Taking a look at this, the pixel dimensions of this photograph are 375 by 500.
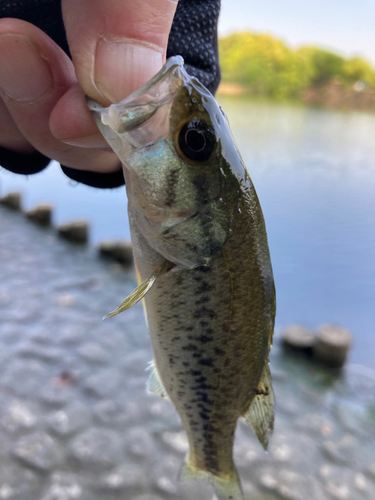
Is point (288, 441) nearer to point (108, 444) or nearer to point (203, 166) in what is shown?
point (108, 444)

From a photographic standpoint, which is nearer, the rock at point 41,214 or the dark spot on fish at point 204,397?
the dark spot on fish at point 204,397

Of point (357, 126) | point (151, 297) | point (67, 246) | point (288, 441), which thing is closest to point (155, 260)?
point (151, 297)

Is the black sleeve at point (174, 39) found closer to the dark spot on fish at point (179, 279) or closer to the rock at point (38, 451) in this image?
the dark spot on fish at point (179, 279)

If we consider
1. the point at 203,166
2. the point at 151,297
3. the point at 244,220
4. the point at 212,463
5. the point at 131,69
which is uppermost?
the point at 131,69

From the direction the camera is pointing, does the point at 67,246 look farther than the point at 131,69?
Yes

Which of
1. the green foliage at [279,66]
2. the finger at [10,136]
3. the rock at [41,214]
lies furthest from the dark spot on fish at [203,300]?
the green foliage at [279,66]

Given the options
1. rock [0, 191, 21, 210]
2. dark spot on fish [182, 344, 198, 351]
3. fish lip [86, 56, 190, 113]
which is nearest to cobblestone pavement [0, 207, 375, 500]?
dark spot on fish [182, 344, 198, 351]
